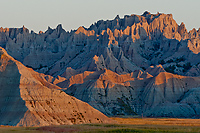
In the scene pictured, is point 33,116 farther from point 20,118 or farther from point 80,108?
point 80,108

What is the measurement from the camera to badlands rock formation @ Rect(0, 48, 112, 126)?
106 metres

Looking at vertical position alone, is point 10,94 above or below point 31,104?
above

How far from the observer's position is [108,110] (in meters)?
197

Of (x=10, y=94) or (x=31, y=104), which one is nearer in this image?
(x=31, y=104)

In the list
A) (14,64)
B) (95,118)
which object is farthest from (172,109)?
(14,64)

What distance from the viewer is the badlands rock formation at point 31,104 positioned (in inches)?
4186

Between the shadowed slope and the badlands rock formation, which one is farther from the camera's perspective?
the shadowed slope

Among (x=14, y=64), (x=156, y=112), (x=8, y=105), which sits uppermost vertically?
(x=14, y=64)

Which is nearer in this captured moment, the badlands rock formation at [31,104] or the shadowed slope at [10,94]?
the badlands rock formation at [31,104]

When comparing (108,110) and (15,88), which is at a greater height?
(15,88)

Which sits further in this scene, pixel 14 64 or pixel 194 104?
pixel 194 104

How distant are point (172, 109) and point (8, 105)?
311 ft

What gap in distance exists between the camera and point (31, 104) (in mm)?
109188

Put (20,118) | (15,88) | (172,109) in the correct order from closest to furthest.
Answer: (20,118)
(15,88)
(172,109)
